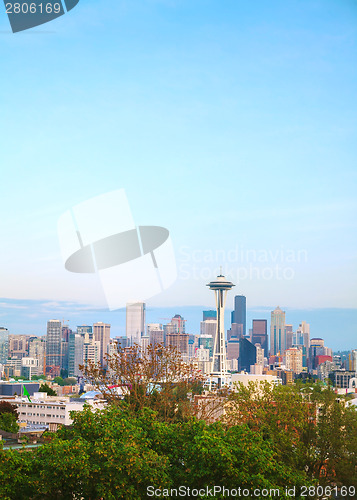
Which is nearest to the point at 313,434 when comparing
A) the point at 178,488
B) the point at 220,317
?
the point at 178,488

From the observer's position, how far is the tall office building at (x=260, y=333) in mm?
75500

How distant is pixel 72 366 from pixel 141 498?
5843 cm

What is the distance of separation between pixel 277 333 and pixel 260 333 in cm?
316

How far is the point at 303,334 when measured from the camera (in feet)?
249

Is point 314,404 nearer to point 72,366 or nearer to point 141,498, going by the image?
point 141,498

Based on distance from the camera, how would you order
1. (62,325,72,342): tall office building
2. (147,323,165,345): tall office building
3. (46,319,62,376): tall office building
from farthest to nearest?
1. (62,325,72,342): tall office building
2. (147,323,165,345): tall office building
3. (46,319,62,376): tall office building

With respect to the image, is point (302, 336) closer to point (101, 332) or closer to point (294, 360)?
point (294, 360)

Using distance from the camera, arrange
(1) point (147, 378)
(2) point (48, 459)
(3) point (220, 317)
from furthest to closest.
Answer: (3) point (220, 317) → (1) point (147, 378) → (2) point (48, 459)

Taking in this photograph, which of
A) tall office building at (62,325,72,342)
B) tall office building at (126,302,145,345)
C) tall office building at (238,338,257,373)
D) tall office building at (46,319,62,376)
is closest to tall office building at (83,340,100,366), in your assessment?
tall office building at (126,302,145,345)

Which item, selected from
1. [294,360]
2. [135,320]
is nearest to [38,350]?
[135,320]

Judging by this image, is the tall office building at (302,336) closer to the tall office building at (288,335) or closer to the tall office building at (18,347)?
the tall office building at (288,335)

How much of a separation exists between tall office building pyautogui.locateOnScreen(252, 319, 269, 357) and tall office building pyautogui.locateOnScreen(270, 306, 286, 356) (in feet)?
4.78

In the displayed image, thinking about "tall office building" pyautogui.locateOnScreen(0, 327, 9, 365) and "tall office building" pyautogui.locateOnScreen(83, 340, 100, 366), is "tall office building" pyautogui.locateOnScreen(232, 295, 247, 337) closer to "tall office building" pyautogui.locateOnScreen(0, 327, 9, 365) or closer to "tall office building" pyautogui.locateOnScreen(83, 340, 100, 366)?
"tall office building" pyautogui.locateOnScreen(83, 340, 100, 366)

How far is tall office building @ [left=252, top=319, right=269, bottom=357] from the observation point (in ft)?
248
